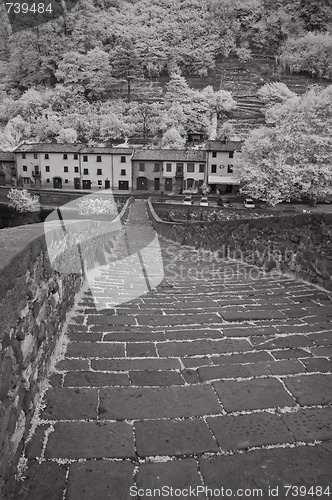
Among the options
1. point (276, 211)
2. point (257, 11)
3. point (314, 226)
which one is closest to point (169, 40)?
point (257, 11)

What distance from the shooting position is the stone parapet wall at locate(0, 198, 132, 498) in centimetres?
182

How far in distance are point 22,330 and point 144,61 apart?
93.3m

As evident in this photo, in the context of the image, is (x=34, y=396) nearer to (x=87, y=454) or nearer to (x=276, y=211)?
(x=87, y=454)

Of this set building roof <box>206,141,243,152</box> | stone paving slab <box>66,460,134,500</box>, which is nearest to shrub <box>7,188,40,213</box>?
building roof <box>206,141,243,152</box>

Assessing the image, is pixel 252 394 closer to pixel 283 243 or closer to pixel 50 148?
pixel 283 243

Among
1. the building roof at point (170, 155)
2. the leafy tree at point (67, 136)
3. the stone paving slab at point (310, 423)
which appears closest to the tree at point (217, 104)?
the building roof at point (170, 155)

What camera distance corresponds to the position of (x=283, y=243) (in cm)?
696

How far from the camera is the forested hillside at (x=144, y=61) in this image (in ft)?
192

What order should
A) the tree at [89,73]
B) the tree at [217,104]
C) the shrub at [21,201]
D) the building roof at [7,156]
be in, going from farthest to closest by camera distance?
Result: the tree at [89,73], the tree at [217,104], the building roof at [7,156], the shrub at [21,201]

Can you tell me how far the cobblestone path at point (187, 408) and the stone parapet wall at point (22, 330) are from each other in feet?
0.54

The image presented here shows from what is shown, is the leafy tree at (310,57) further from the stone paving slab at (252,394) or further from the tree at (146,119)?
the stone paving slab at (252,394)

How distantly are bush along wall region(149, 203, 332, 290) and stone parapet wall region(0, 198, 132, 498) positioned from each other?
4.07m

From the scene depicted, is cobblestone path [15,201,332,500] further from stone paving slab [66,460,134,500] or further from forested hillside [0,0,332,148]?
forested hillside [0,0,332,148]

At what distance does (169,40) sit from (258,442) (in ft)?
346
